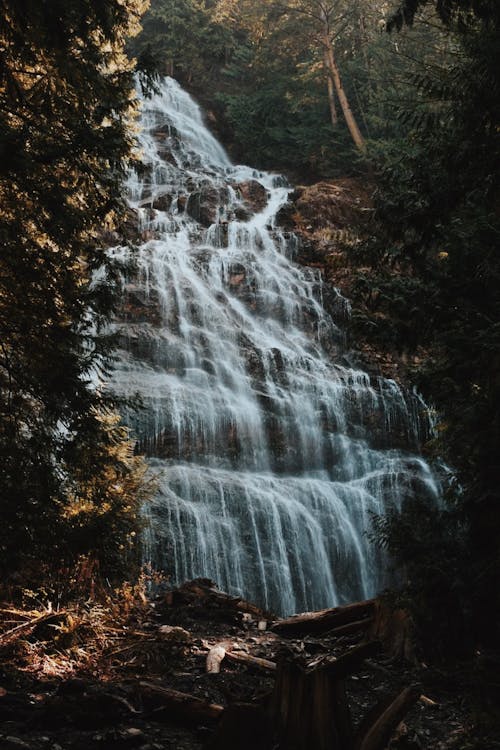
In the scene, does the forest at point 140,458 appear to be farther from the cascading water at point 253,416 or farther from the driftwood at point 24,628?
the cascading water at point 253,416

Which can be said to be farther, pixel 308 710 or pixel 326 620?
pixel 326 620

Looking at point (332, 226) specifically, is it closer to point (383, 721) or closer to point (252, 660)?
point (252, 660)

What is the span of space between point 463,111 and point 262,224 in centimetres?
1853

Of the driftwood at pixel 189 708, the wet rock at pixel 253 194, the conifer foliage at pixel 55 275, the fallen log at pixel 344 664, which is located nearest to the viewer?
the fallen log at pixel 344 664

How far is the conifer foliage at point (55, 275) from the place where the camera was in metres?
5.06

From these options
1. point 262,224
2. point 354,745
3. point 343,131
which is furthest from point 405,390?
point 343,131

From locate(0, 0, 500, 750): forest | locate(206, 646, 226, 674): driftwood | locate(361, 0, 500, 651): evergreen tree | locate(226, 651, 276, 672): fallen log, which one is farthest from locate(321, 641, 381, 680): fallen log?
locate(206, 646, 226, 674): driftwood

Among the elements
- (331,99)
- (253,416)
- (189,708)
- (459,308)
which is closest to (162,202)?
(331,99)

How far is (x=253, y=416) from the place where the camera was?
621 inches

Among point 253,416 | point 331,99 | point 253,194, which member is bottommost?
point 253,416

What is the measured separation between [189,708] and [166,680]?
102 cm

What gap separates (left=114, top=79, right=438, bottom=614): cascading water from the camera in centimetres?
1260

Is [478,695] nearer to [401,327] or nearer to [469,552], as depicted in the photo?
[469,552]

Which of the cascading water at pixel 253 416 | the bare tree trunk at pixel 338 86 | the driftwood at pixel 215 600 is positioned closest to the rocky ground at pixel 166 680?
the driftwood at pixel 215 600
